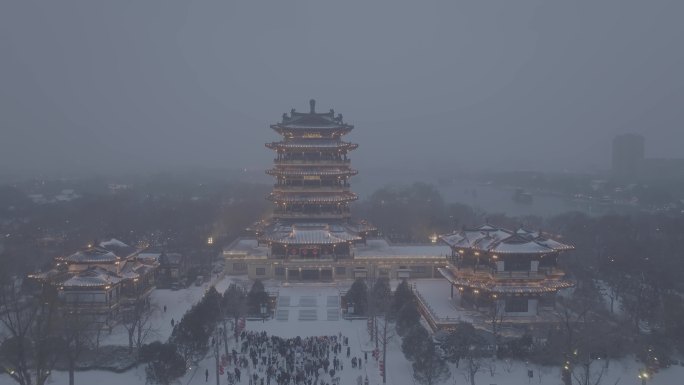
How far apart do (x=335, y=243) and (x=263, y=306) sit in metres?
9.93

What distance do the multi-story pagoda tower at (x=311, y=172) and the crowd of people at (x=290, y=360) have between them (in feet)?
55.8

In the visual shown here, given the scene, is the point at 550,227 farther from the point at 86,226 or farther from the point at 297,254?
the point at 86,226

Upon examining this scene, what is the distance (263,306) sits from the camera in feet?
119

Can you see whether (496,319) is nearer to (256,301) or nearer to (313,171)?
(256,301)

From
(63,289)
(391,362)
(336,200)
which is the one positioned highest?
(336,200)

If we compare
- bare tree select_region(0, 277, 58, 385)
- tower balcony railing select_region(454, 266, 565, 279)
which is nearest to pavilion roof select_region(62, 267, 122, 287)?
bare tree select_region(0, 277, 58, 385)

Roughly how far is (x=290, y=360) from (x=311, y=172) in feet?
72.4

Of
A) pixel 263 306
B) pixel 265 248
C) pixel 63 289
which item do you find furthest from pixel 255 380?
pixel 265 248

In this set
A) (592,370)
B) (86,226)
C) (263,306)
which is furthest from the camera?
(86,226)

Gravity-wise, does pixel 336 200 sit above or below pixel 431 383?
above

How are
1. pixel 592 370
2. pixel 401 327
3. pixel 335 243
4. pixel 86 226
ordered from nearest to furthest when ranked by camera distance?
pixel 592 370 → pixel 401 327 → pixel 335 243 → pixel 86 226

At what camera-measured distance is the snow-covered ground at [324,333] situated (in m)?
27.0

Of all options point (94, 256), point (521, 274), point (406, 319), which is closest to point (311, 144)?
point (94, 256)

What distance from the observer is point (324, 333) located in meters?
33.6
